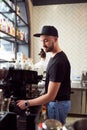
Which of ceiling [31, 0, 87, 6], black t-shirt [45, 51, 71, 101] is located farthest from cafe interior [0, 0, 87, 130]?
black t-shirt [45, 51, 71, 101]

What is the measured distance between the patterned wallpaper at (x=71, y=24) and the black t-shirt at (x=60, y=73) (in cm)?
276

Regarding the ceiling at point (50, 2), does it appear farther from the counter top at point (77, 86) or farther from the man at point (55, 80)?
the man at point (55, 80)

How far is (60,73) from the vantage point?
1679mm

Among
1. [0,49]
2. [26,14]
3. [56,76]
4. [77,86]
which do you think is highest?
[26,14]

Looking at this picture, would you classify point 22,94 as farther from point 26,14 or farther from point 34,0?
point 34,0

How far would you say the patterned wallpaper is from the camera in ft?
14.6

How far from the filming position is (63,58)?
1.76 m

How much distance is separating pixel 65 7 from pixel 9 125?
12.3 feet

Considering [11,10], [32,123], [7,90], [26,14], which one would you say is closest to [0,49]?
[11,10]

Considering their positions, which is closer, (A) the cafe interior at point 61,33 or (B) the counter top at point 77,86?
(A) the cafe interior at point 61,33

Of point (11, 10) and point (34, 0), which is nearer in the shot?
point (11, 10)

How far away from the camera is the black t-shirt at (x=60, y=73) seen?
Answer: 168 cm

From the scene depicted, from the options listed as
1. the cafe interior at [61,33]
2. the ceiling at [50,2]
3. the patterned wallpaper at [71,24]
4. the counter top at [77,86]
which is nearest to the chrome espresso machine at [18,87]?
the cafe interior at [61,33]

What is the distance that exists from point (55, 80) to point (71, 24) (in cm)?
308
